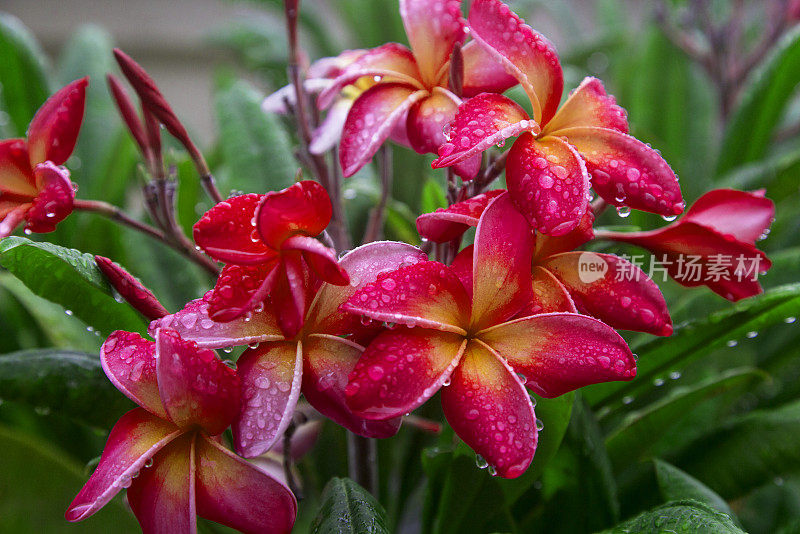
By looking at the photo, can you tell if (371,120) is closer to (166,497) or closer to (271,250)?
(271,250)

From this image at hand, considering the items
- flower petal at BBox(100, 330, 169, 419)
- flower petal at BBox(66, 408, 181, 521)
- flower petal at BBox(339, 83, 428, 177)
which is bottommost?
flower petal at BBox(66, 408, 181, 521)

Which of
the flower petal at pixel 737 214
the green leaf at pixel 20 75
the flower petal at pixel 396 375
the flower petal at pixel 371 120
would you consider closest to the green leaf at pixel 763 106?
the flower petal at pixel 737 214

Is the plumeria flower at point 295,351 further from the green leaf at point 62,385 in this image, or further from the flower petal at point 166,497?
the green leaf at point 62,385

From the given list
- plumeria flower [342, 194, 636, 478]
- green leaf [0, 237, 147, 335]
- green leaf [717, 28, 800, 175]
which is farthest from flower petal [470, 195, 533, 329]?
green leaf [717, 28, 800, 175]

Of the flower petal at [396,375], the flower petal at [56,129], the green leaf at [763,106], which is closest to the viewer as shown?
the flower petal at [396,375]

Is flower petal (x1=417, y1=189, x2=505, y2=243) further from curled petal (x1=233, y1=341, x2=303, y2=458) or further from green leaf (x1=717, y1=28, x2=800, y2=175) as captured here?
green leaf (x1=717, y1=28, x2=800, y2=175)

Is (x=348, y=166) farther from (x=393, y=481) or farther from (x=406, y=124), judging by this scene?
(x=393, y=481)

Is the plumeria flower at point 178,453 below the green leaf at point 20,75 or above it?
above
